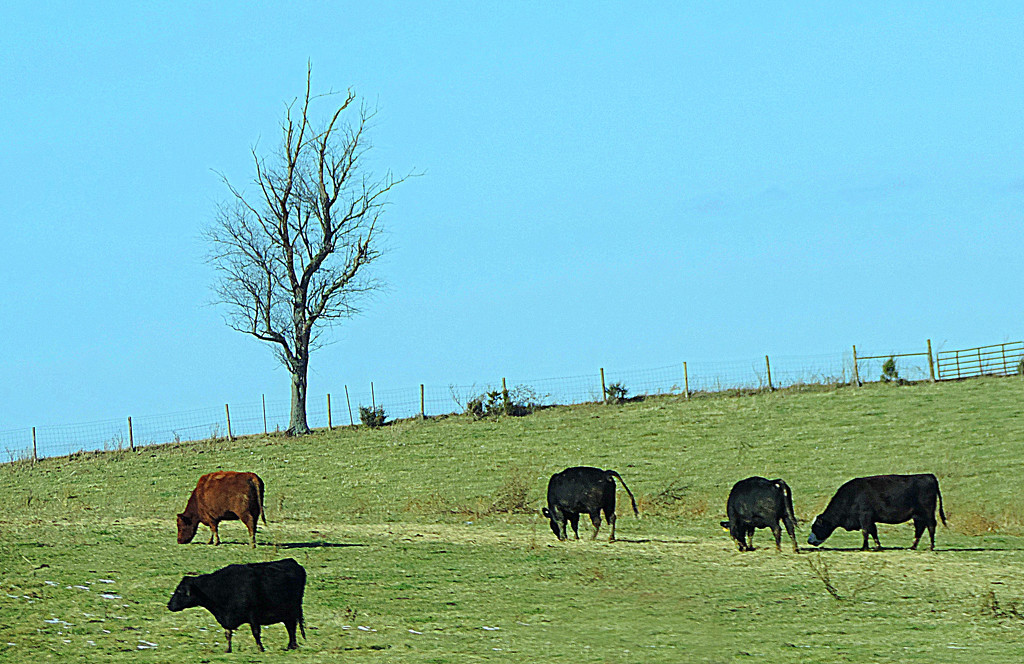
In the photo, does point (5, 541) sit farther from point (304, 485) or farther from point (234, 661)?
point (304, 485)

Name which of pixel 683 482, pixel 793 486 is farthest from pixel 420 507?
pixel 793 486

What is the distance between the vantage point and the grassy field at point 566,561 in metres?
12.6

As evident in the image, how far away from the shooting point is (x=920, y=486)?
72.1 ft

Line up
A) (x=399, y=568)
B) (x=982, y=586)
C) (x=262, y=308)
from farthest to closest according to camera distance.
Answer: (x=262, y=308) → (x=399, y=568) → (x=982, y=586)

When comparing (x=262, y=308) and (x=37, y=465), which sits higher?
(x=262, y=308)

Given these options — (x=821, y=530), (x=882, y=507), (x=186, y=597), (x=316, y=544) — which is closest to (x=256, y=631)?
(x=186, y=597)

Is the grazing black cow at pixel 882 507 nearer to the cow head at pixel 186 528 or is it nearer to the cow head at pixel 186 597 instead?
the cow head at pixel 186 528

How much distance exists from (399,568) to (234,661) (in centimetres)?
712

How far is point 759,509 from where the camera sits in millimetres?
20750

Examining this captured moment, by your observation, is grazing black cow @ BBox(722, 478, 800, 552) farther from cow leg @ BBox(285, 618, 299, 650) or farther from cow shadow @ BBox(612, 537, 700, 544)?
cow leg @ BBox(285, 618, 299, 650)

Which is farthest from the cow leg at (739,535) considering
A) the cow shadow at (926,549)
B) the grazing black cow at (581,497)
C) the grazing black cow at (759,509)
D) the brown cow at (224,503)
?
the brown cow at (224,503)

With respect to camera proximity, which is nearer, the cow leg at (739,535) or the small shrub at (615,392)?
the cow leg at (739,535)

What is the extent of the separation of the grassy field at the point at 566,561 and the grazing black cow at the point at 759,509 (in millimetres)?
533

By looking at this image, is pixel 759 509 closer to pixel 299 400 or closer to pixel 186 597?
pixel 186 597
